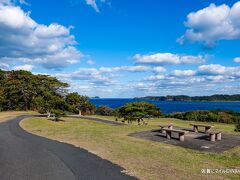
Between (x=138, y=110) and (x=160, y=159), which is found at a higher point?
(x=138, y=110)

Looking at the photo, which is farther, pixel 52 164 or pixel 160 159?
pixel 160 159

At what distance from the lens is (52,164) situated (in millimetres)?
10531

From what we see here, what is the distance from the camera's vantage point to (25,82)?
53.9 meters

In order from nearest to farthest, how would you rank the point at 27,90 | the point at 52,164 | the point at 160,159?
1. the point at 52,164
2. the point at 160,159
3. the point at 27,90

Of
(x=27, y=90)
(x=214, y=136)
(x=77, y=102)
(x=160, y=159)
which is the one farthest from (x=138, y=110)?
(x=27, y=90)

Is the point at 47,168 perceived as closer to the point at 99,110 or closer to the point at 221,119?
the point at 221,119

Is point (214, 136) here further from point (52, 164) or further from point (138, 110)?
point (138, 110)

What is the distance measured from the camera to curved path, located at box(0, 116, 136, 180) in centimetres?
897

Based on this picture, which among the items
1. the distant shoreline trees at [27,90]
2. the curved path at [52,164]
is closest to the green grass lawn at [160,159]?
the curved path at [52,164]

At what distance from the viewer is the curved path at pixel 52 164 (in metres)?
8.97

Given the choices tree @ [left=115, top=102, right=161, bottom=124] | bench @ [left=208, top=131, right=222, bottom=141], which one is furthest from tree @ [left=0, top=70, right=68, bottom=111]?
bench @ [left=208, top=131, right=222, bottom=141]

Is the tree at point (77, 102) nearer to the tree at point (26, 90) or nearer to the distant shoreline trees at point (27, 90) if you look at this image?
the distant shoreline trees at point (27, 90)

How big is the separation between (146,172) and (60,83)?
47.2 m

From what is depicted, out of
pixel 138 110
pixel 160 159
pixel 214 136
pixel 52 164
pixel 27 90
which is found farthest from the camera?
pixel 27 90
